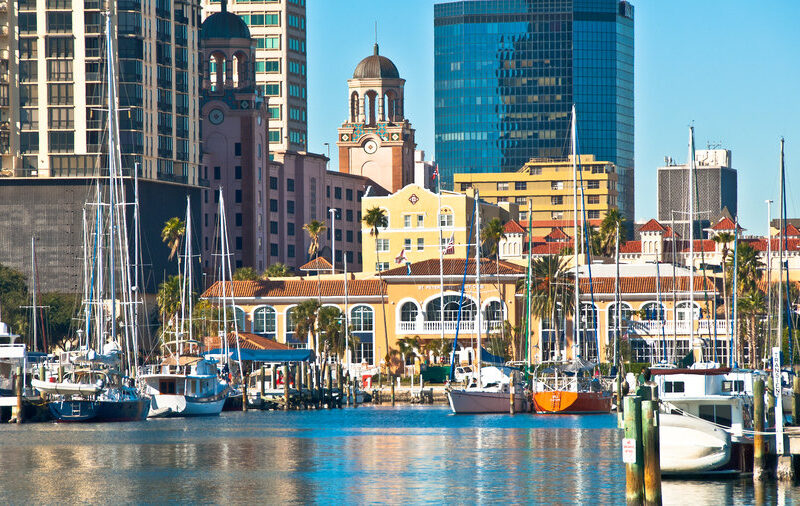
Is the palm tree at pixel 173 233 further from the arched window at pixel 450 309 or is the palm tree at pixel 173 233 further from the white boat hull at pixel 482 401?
the white boat hull at pixel 482 401

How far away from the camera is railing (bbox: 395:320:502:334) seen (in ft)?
454

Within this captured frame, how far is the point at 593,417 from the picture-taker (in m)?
97.3

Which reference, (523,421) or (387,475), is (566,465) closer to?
(387,475)

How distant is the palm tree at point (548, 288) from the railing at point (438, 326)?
13.4 ft

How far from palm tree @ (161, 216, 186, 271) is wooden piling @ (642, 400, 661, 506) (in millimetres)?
120639

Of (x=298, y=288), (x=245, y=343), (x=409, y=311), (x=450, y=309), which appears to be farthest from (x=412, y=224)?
Result: (x=245, y=343)

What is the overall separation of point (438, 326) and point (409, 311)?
3621 millimetres

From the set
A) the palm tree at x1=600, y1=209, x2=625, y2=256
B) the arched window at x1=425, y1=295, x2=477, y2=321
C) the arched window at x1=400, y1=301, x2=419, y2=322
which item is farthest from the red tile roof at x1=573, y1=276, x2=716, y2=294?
the palm tree at x1=600, y1=209, x2=625, y2=256

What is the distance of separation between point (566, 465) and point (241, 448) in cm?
1800

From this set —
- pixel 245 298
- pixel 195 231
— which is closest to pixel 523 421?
pixel 245 298

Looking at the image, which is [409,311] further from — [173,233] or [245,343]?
[173,233]

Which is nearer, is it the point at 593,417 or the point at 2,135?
the point at 593,417

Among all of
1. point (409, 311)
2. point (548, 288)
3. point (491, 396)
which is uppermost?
point (548, 288)

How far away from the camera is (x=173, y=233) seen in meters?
166
